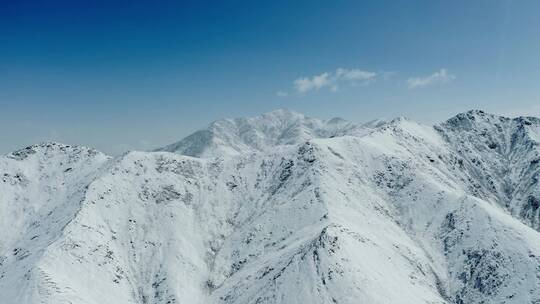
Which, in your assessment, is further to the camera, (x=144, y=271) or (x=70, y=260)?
(x=144, y=271)

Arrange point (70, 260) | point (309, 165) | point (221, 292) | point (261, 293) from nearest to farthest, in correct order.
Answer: point (261, 293), point (70, 260), point (221, 292), point (309, 165)

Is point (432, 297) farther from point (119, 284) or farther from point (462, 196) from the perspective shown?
point (119, 284)

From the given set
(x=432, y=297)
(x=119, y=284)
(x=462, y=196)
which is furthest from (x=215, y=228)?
(x=462, y=196)

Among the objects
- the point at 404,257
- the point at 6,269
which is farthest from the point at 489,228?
the point at 6,269

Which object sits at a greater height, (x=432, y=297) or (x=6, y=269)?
(x=6, y=269)

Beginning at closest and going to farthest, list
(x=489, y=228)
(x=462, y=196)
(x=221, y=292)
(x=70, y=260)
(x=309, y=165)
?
(x=70, y=260) < (x=221, y=292) < (x=489, y=228) < (x=462, y=196) < (x=309, y=165)

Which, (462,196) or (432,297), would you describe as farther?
(462,196)

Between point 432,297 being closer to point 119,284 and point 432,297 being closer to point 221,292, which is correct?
point 221,292

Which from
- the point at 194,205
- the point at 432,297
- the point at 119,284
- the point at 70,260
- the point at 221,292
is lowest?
the point at 432,297

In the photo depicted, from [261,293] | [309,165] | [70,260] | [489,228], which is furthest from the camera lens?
[309,165]
